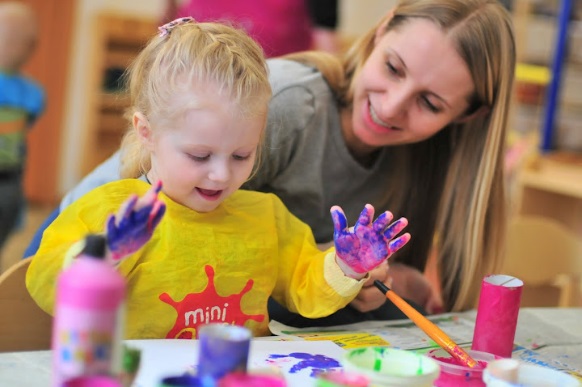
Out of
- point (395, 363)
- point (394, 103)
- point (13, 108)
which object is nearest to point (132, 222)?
point (395, 363)

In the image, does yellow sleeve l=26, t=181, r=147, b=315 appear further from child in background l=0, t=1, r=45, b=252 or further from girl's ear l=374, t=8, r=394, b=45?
child in background l=0, t=1, r=45, b=252

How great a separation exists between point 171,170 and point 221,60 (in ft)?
0.52

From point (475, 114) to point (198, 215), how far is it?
623 millimetres

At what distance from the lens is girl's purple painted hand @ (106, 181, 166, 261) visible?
0.88 metres

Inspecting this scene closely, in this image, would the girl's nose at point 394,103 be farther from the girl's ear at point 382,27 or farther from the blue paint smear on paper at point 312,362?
the blue paint smear on paper at point 312,362

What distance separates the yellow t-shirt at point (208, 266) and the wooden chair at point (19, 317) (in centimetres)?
5

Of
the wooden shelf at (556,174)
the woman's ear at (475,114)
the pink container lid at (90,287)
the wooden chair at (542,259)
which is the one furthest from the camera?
the wooden shelf at (556,174)

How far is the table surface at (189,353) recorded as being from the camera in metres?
0.92

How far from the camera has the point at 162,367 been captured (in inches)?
37.6

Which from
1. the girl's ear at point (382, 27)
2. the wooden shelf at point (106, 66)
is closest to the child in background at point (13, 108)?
the wooden shelf at point (106, 66)

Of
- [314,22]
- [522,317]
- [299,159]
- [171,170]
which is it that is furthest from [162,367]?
[314,22]

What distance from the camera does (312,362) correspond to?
1.04 metres

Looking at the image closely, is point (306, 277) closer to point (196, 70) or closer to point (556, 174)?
point (196, 70)

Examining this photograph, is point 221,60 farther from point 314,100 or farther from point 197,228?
point 314,100
